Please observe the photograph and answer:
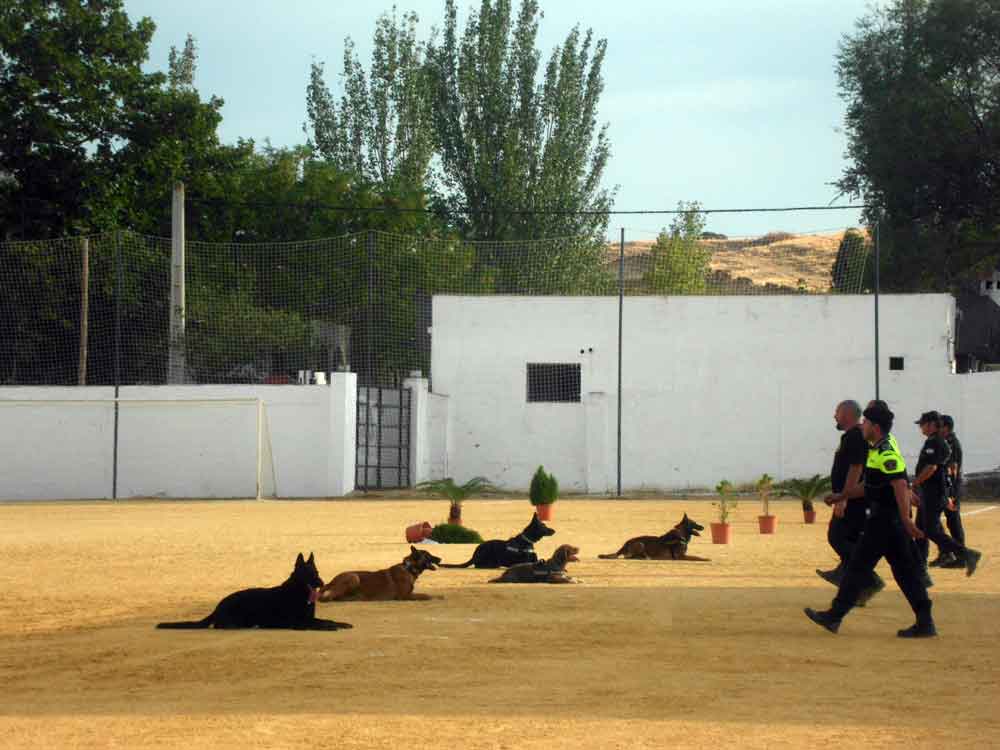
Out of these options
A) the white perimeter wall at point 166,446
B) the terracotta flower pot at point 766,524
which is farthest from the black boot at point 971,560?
the white perimeter wall at point 166,446

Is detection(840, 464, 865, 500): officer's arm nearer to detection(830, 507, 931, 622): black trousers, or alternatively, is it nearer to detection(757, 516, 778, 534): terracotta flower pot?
detection(830, 507, 931, 622): black trousers

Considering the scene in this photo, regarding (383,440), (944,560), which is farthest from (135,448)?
(944,560)

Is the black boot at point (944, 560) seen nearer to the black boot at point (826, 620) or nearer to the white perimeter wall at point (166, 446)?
the black boot at point (826, 620)

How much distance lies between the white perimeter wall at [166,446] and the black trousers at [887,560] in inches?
983

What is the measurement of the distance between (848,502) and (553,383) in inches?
1032

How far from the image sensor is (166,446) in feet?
118

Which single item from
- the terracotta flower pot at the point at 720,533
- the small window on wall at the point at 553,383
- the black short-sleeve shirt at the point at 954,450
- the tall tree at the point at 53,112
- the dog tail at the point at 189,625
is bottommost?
the terracotta flower pot at the point at 720,533

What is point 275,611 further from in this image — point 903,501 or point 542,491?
point 542,491

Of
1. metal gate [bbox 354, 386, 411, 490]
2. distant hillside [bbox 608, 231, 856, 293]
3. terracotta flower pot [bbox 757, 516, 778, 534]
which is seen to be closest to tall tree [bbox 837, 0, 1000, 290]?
metal gate [bbox 354, 386, 411, 490]

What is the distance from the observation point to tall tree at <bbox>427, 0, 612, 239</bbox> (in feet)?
182

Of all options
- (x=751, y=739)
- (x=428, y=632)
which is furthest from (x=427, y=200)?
(x=751, y=739)

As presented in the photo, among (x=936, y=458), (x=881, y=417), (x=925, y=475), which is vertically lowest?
(x=925, y=475)

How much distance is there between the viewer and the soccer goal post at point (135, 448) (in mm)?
35688

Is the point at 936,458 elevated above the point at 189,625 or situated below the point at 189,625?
above
